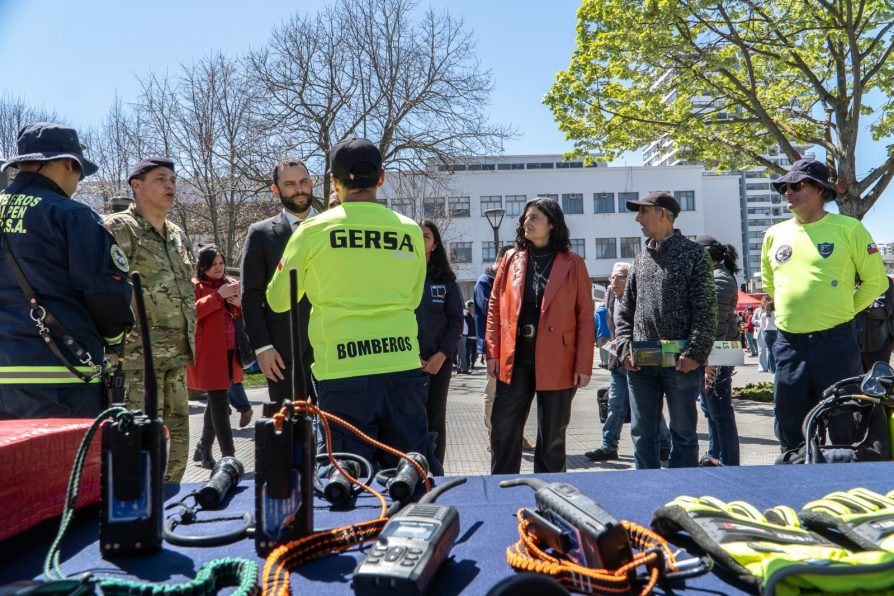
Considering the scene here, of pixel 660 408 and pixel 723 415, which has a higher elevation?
pixel 660 408

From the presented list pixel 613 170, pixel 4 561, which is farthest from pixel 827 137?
pixel 613 170

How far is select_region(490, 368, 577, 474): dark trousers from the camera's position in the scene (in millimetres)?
4082

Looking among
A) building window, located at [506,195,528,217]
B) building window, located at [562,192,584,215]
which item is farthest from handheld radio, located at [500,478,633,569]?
building window, located at [562,192,584,215]

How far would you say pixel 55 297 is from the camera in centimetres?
281

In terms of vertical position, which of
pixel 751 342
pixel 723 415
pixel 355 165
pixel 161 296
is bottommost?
pixel 751 342

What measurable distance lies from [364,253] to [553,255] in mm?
2069

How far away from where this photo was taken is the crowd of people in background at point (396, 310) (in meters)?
2.66

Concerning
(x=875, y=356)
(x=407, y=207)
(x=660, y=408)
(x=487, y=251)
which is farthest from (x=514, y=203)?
(x=660, y=408)

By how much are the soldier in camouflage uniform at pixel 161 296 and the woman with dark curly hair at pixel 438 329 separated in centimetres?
169

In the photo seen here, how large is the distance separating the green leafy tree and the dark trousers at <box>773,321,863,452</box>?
7.01 m

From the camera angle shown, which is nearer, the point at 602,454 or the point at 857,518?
the point at 857,518

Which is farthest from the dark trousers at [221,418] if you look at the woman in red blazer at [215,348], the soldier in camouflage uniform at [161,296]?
the soldier in camouflage uniform at [161,296]

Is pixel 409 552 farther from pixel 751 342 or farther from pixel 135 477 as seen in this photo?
pixel 751 342

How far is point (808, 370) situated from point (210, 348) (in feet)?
15.1
